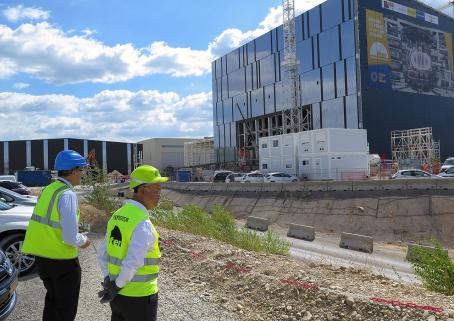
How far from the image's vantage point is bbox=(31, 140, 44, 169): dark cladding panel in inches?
3342

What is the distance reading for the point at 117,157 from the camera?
91.8 meters

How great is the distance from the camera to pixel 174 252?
32.0 ft

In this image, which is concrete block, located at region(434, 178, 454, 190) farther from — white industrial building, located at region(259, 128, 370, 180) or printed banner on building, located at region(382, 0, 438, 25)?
printed banner on building, located at region(382, 0, 438, 25)

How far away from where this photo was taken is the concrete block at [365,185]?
3134 cm


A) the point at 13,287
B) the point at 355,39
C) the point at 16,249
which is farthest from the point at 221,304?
the point at 355,39

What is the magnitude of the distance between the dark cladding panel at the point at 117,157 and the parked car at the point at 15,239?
8237 cm

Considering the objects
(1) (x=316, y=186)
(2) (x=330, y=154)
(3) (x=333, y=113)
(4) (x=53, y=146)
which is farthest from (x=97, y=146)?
(1) (x=316, y=186)

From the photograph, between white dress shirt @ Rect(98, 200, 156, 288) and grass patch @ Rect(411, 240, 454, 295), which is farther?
grass patch @ Rect(411, 240, 454, 295)

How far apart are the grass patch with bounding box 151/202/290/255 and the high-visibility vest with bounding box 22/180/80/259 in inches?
295

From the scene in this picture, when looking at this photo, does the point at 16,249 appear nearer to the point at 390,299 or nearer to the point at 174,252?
the point at 174,252

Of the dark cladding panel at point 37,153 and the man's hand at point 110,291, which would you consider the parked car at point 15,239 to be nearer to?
the man's hand at point 110,291

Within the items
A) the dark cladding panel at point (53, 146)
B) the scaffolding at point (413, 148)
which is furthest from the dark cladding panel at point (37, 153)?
the scaffolding at point (413, 148)

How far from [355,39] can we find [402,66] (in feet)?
25.8

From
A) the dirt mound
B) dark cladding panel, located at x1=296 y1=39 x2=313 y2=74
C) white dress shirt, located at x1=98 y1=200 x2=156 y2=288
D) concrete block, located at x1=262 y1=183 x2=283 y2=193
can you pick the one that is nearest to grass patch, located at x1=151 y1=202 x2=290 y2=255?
the dirt mound
